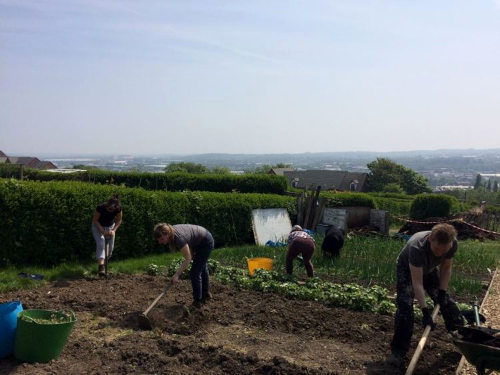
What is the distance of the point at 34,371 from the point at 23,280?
3.90 m

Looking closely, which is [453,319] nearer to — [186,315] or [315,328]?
[315,328]

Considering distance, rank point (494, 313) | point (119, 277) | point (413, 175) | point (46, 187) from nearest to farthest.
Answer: point (494, 313)
point (119, 277)
point (46, 187)
point (413, 175)

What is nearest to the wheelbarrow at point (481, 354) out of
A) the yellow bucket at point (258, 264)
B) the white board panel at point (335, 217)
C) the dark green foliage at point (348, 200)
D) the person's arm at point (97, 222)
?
the yellow bucket at point (258, 264)

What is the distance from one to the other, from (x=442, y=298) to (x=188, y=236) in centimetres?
335

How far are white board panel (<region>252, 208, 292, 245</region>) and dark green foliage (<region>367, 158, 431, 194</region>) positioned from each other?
207ft

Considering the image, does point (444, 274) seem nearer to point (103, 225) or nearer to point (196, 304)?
point (196, 304)

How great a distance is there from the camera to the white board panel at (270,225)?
48.1ft

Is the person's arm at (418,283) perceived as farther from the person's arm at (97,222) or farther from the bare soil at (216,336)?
the person's arm at (97,222)

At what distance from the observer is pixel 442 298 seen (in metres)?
5.41

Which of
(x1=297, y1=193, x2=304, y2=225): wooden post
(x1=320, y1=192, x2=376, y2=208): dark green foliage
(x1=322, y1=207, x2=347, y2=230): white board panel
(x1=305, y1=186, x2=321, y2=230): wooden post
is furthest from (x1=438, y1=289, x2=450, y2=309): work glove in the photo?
(x1=320, y1=192, x2=376, y2=208): dark green foliage

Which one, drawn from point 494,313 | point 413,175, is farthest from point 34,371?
point 413,175

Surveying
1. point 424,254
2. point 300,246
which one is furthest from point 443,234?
point 300,246

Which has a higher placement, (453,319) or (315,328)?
(453,319)

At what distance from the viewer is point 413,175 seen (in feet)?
267
